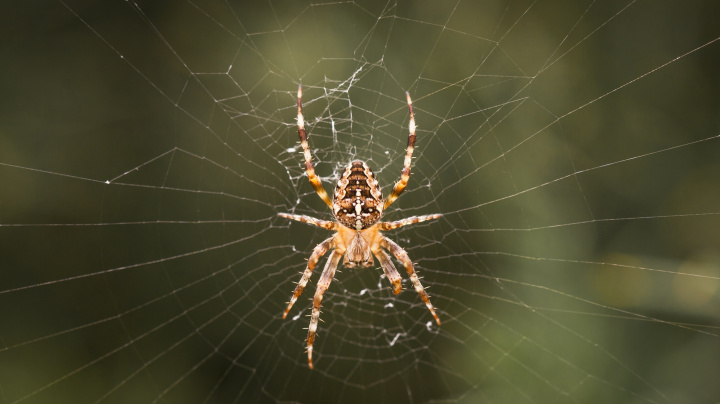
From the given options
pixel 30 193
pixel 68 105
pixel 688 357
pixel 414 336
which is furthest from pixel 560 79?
pixel 30 193

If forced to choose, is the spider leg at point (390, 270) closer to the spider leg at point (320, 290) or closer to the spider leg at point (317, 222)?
the spider leg at point (320, 290)

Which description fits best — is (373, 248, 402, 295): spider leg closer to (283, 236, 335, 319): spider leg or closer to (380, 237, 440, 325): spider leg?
(380, 237, 440, 325): spider leg

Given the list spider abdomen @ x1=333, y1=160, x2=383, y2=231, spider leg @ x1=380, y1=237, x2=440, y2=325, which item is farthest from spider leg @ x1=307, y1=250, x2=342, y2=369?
spider abdomen @ x1=333, y1=160, x2=383, y2=231

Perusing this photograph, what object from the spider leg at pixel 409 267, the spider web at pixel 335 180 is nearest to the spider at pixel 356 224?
the spider leg at pixel 409 267

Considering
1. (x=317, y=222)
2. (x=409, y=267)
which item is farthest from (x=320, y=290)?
(x=409, y=267)

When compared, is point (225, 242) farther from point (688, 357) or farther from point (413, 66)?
point (688, 357)

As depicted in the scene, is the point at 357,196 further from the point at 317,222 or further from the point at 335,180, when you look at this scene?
the point at 335,180
